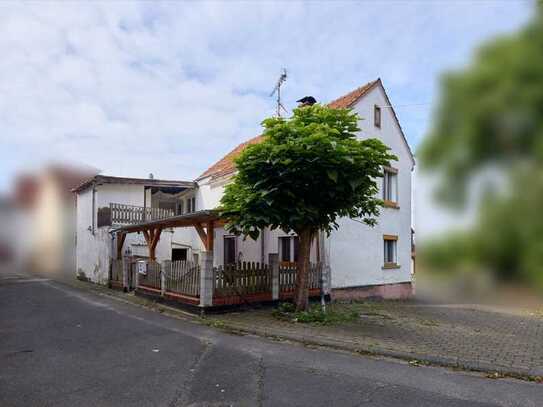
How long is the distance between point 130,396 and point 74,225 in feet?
75.2

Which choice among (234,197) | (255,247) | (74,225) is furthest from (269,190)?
(74,225)

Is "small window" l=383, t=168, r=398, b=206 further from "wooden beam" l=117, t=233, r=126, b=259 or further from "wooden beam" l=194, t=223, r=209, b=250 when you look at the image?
"wooden beam" l=117, t=233, r=126, b=259

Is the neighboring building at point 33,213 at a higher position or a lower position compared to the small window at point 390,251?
higher

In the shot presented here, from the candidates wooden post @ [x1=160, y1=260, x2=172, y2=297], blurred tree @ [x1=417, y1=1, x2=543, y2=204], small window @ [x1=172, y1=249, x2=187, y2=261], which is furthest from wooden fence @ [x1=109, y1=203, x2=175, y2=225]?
blurred tree @ [x1=417, y1=1, x2=543, y2=204]

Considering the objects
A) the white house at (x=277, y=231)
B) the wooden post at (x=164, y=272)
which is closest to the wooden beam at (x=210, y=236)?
the white house at (x=277, y=231)

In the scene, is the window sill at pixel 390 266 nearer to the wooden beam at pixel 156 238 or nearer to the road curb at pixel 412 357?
the wooden beam at pixel 156 238

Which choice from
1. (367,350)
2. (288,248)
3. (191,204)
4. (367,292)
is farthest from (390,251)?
(191,204)

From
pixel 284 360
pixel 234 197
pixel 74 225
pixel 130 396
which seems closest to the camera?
pixel 130 396

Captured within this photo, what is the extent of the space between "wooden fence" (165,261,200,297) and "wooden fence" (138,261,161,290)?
1.10 m

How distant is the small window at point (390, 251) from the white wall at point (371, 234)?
0.59ft

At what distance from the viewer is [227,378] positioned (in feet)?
20.3

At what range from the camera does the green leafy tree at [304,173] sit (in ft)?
31.9

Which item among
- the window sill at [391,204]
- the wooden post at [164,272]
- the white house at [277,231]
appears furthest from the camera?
the window sill at [391,204]

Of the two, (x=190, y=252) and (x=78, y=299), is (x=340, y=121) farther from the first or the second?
(x=190, y=252)
